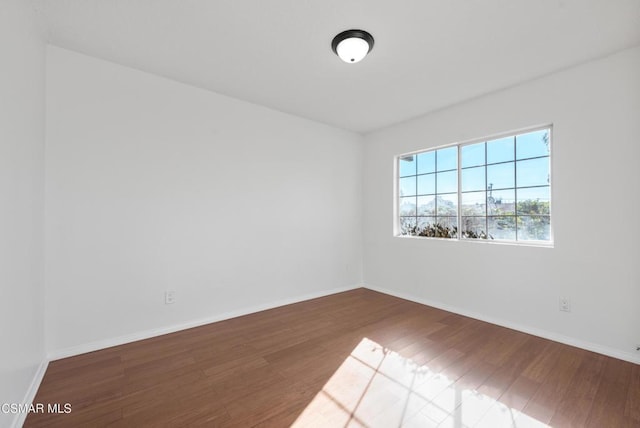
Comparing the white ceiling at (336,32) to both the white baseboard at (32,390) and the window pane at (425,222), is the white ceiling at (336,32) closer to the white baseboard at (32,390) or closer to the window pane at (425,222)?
the window pane at (425,222)

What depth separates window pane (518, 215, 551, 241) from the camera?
9.23ft

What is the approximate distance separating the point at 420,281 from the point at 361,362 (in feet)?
6.20

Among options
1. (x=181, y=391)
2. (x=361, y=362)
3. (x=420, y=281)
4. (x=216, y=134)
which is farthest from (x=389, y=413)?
(x=216, y=134)

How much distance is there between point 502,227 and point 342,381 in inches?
96.4

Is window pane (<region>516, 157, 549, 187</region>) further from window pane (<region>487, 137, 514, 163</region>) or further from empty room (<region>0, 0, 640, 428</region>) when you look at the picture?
window pane (<region>487, 137, 514, 163</region>)

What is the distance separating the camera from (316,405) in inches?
68.0

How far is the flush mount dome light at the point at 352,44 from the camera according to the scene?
2.08 metres

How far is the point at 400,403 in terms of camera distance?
1.74 meters

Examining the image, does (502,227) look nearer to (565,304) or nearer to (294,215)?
(565,304)

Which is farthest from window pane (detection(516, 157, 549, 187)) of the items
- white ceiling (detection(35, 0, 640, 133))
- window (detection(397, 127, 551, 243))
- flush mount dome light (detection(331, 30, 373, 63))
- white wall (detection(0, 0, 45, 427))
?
white wall (detection(0, 0, 45, 427))

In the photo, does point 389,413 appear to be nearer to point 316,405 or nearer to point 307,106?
point 316,405

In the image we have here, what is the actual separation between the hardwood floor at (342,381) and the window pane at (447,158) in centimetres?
199

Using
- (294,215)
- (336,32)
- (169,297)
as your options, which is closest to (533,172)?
(336,32)

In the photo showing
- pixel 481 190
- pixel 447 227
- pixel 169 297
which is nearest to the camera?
pixel 169 297
